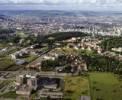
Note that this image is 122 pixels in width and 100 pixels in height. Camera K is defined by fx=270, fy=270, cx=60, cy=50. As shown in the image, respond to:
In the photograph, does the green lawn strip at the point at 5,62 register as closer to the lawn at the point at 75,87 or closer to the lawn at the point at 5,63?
the lawn at the point at 5,63

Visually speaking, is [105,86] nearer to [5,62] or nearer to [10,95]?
[10,95]

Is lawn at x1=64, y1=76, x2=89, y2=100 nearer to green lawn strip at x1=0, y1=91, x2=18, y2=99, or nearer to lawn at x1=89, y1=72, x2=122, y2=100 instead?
lawn at x1=89, y1=72, x2=122, y2=100

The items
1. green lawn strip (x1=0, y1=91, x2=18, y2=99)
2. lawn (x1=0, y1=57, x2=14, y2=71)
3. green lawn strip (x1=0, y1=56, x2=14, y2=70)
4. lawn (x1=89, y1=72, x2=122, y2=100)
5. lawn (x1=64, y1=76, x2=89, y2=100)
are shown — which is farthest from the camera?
green lawn strip (x1=0, y1=56, x2=14, y2=70)

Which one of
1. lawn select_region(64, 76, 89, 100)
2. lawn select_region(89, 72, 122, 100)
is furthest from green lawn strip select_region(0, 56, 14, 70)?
lawn select_region(89, 72, 122, 100)

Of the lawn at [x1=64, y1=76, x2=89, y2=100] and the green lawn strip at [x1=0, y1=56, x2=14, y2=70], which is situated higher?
the lawn at [x1=64, y1=76, x2=89, y2=100]

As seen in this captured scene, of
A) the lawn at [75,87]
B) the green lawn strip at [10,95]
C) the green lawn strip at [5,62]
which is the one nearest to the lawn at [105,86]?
the lawn at [75,87]
